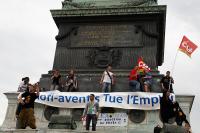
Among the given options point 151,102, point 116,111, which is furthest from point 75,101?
point 151,102

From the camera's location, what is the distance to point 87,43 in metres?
22.2

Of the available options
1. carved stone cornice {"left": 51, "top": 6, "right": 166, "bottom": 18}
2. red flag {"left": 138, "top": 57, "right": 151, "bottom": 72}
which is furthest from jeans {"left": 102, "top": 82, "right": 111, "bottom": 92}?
carved stone cornice {"left": 51, "top": 6, "right": 166, "bottom": 18}

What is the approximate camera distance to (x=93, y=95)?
50.8 ft

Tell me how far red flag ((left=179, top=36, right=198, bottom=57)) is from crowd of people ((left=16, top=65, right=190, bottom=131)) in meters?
2.12

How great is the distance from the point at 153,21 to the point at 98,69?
3.92m

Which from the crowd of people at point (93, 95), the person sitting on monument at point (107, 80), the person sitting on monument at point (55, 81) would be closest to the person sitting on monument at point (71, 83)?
the crowd of people at point (93, 95)

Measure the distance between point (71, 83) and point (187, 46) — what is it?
5954 millimetres

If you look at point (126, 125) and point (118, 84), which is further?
point (118, 84)

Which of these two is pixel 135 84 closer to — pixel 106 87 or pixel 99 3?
pixel 106 87

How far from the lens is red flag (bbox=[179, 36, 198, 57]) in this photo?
2055 cm

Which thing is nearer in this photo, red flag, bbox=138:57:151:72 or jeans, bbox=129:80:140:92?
jeans, bbox=129:80:140:92

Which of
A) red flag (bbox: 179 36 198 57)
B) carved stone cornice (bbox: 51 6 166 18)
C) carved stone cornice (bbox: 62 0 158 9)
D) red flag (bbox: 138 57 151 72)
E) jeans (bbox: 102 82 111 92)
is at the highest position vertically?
carved stone cornice (bbox: 62 0 158 9)

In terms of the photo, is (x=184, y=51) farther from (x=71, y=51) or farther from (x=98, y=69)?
(x=71, y=51)

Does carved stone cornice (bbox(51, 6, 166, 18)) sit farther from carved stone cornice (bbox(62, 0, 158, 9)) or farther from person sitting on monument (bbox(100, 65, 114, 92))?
person sitting on monument (bbox(100, 65, 114, 92))
